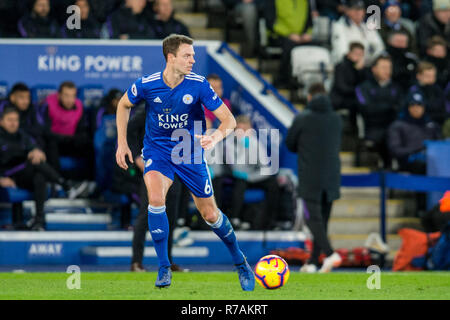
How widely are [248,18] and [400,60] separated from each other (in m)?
2.32

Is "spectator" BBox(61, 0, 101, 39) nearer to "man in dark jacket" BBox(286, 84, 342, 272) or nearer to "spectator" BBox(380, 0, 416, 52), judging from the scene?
"man in dark jacket" BBox(286, 84, 342, 272)

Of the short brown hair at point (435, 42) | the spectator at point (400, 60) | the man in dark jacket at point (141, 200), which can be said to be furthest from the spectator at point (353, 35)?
the man in dark jacket at point (141, 200)

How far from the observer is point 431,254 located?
12.0 m

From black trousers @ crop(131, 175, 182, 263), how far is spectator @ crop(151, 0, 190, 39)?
4498 millimetres

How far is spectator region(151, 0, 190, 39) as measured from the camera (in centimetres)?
1463

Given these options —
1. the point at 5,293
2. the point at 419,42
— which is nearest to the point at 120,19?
the point at 419,42

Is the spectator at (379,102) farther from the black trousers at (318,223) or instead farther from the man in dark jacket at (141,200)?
the man in dark jacket at (141,200)

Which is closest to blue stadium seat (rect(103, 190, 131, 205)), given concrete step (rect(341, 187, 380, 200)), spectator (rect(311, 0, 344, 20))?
concrete step (rect(341, 187, 380, 200))

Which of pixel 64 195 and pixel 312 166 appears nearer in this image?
pixel 312 166

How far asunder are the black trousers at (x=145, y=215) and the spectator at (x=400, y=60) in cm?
598

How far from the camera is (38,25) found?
14273mm

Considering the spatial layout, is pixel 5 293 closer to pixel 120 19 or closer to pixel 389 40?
pixel 120 19

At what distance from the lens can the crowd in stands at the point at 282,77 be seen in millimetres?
13172

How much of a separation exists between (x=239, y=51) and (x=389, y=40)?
2242mm
